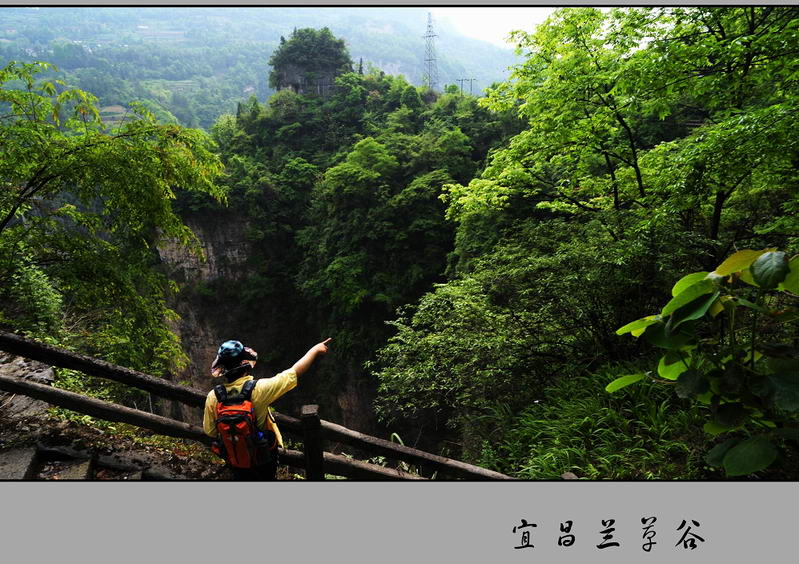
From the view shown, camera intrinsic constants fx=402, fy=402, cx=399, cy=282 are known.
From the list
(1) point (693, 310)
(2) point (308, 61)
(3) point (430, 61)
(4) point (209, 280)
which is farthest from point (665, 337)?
(2) point (308, 61)

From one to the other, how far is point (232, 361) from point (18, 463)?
72.2 inches

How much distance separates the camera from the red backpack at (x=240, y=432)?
2.05 metres

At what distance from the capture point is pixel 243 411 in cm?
Answer: 205

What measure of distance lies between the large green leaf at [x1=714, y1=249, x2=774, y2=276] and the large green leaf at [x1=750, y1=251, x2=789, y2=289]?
0.06 m

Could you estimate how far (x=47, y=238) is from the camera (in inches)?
139

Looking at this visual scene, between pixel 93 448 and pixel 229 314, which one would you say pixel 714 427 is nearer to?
pixel 93 448

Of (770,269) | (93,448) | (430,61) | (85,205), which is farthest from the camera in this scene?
(430,61)

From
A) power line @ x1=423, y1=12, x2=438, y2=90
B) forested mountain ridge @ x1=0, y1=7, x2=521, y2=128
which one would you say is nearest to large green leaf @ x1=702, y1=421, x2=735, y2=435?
forested mountain ridge @ x1=0, y1=7, x2=521, y2=128

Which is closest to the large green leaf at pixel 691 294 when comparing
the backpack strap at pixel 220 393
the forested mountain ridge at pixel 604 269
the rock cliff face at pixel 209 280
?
the forested mountain ridge at pixel 604 269

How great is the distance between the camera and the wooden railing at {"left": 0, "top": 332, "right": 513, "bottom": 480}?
2.44 meters

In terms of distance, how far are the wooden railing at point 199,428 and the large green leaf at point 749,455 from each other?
1.75 meters

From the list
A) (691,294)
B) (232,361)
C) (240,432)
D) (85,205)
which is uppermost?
(85,205)

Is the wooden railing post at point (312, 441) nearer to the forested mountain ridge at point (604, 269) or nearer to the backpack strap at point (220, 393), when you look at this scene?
the backpack strap at point (220, 393)

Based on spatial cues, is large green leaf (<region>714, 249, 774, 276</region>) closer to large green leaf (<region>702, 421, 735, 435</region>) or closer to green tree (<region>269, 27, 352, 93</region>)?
large green leaf (<region>702, 421, 735, 435</region>)
